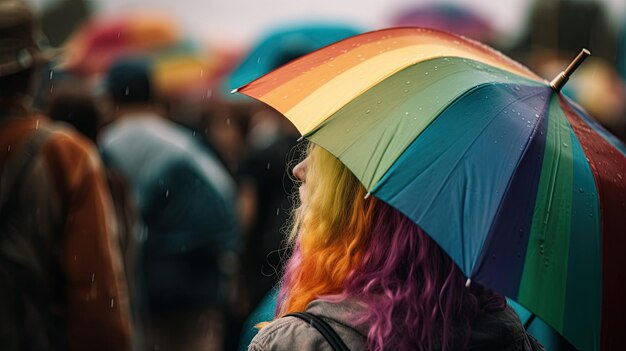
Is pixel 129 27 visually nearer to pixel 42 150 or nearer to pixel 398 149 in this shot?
pixel 42 150

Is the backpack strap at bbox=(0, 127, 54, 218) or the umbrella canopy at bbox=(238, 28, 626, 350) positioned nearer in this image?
the umbrella canopy at bbox=(238, 28, 626, 350)

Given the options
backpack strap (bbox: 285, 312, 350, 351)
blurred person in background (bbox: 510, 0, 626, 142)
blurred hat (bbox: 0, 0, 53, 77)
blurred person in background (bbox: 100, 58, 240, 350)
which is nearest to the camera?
backpack strap (bbox: 285, 312, 350, 351)

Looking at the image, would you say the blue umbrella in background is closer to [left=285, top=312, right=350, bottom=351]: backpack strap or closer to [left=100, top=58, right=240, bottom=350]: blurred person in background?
[left=100, top=58, right=240, bottom=350]: blurred person in background

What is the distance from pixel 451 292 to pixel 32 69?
82.9 inches

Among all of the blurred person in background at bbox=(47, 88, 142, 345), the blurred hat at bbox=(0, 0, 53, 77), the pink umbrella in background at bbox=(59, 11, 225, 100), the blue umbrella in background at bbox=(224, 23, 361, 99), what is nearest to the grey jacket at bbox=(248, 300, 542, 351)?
the blurred hat at bbox=(0, 0, 53, 77)

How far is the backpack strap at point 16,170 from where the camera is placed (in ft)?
11.4

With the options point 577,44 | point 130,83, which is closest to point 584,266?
point 130,83

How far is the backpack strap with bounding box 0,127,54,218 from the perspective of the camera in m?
3.48

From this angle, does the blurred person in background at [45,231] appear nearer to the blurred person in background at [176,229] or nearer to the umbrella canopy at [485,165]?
the umbrella canopy at [485,165]

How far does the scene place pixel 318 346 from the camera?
2168mm

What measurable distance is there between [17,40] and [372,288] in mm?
2053

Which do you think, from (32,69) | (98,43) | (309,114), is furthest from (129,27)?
(309,114)

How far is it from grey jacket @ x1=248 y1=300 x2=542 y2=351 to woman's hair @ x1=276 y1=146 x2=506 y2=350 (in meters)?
0.02

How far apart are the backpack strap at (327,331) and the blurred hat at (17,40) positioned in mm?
1954
